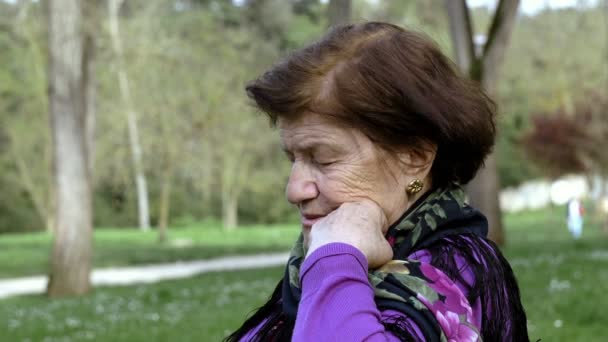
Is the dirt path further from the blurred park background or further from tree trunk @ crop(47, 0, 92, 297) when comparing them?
tree trunk @ crop(47, 0, 92, 297)

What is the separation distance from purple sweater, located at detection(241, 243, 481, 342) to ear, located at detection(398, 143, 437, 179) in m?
0.23

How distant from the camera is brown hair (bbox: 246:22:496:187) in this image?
172cm

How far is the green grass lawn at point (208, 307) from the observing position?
23.5 feet

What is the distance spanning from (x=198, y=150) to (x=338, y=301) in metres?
34.2

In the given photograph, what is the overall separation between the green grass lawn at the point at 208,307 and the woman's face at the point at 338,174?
14.5 ft

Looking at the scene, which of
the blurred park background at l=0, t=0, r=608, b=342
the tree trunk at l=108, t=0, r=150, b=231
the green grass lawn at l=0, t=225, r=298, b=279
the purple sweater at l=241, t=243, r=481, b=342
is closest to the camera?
the purple sweater at l=241, t=243, r=481, b=342

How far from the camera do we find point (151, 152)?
36.7 meters

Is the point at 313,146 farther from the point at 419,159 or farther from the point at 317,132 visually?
the point at 419,159

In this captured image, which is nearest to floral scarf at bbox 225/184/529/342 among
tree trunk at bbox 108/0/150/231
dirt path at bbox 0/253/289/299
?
dirt path at bbox 0/253/289/299

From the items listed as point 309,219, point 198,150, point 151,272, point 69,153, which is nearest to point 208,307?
point 69,153

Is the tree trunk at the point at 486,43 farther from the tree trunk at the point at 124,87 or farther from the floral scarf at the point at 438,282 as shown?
the tree trunk at the point at 124,87

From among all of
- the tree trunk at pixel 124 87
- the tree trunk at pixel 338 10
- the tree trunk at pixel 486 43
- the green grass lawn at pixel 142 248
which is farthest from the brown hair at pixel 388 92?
the tree trunk at pixel 124 87

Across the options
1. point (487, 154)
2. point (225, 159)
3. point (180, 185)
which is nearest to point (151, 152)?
point (225, 159)

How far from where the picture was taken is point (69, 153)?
13.8 metres
